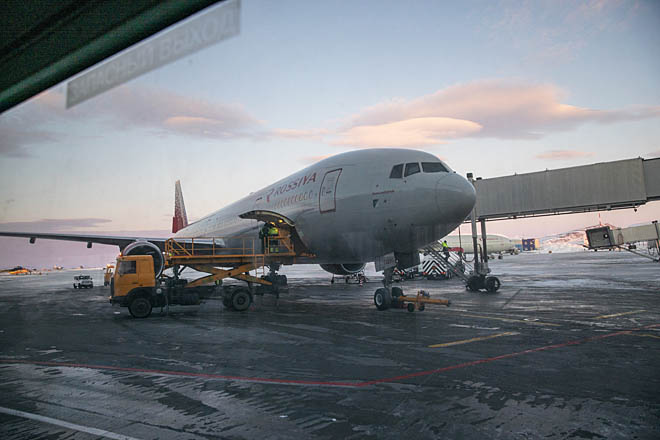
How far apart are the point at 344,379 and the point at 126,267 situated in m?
12.2

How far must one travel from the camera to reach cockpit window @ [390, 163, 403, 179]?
43.4ft

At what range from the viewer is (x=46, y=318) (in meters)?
16.3

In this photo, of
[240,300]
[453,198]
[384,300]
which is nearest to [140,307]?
[240,300]

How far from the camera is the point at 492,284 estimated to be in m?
21.7

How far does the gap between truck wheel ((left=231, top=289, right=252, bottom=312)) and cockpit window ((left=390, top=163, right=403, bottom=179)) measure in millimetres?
7212

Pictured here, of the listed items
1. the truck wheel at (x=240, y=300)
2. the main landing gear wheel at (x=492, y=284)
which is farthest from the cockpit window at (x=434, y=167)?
the main landing gear wheel at (x=492, y=284)

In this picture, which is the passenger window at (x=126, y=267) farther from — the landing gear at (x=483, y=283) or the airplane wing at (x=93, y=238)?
the landing gear at (x=483, y=283)

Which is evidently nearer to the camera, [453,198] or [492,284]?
[453,198]

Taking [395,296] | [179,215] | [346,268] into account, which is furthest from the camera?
[179,215]

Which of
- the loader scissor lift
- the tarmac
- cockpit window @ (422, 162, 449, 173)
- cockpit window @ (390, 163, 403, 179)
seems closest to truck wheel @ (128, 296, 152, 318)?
the loader scissor lift

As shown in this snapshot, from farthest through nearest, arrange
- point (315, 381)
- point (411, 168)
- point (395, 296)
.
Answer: point (395, 296), point (411, 168), point (315, 381)

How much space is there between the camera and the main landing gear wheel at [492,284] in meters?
21.6

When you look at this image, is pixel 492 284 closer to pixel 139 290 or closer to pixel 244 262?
pixel 244 262

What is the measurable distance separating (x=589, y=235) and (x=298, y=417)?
134 ft
